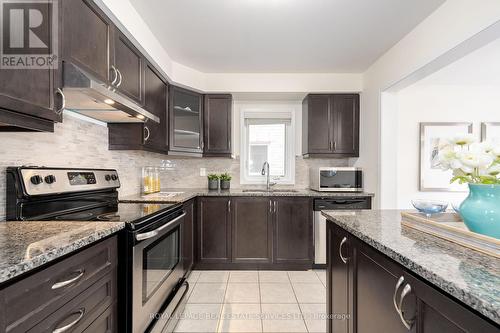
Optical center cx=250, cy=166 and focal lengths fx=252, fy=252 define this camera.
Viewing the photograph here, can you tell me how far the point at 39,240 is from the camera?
94 cm

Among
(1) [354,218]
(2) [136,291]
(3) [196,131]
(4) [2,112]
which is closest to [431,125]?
(1) [354,218]

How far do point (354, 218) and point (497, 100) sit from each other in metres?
3.84

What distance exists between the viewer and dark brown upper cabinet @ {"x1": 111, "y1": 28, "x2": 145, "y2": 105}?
1801 mm

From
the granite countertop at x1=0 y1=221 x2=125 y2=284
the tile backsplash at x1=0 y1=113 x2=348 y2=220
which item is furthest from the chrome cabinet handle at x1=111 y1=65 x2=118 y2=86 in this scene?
the granite countertop at x1=0 y1=221 x2=125 y2=284

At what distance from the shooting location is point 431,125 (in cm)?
356

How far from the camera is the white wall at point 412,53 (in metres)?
1.61

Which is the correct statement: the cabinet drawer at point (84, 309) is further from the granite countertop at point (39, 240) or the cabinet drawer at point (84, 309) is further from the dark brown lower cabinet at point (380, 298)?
the dark brown lower cabinet at point (380, 298)

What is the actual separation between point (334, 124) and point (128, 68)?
2472 mm

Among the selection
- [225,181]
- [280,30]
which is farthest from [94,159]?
[280,30]

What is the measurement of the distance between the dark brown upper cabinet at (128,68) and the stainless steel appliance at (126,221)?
26.3 inches

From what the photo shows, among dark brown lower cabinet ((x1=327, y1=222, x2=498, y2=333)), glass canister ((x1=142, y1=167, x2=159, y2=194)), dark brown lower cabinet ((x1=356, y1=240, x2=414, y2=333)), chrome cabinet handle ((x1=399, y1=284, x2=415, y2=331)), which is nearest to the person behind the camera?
dark brown lower cabinet ((x1=327, y1=222, x2=498, y2=333))

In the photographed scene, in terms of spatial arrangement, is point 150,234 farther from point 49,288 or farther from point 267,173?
point 267,173

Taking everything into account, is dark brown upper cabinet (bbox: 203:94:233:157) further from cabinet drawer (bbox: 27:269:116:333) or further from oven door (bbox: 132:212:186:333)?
cabinet drawer (bbox: 27:269:116:333)

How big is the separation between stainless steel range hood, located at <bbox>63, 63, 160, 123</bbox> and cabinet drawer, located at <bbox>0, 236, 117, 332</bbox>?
0.77m
